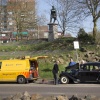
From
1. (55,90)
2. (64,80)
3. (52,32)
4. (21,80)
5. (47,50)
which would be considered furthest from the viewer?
(52,32)

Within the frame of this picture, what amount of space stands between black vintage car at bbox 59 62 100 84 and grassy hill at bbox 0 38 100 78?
6698 millimetres

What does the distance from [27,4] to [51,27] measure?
2752cm

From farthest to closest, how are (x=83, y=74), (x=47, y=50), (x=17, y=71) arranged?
1. (x=47, y=50)
2. (x=17, y=71)
3. (x=83, y=74)

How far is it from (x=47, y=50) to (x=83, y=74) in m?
12.0

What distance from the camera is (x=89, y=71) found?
23.5 meters

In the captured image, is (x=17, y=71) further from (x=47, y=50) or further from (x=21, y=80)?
(x=47, y=50)

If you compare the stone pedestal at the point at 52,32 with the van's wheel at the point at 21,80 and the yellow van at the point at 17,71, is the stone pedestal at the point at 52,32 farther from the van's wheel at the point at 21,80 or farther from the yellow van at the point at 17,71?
the van's wheel at the point at 21,80

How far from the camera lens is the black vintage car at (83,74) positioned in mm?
23344

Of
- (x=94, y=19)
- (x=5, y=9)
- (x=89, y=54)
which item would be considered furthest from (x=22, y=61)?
(x=5, y=9)

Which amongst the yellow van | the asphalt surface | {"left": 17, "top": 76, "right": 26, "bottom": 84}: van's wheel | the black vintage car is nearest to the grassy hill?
the yellow van

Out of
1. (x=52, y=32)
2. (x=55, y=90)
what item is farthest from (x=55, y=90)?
(x=52, y=32)

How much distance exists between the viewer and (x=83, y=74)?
23.6 metres

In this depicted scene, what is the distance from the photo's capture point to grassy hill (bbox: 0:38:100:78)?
3275 cm

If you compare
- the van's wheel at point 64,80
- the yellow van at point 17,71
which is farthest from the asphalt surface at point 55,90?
the yellow van at point 17,71
